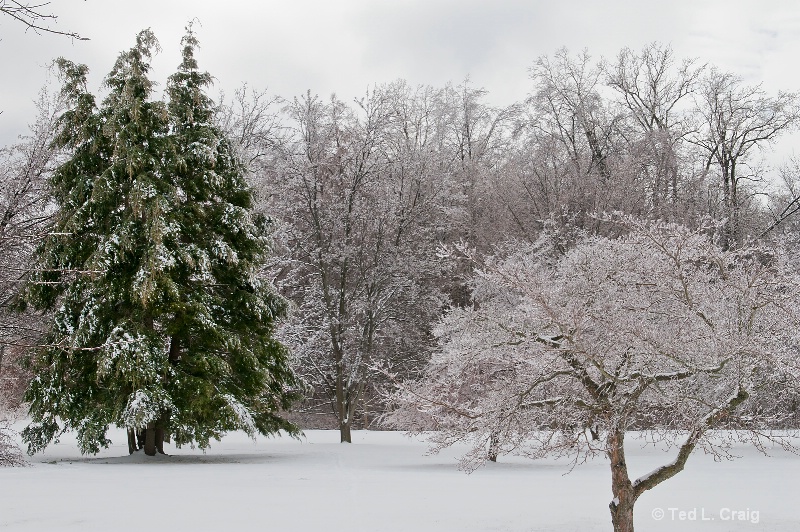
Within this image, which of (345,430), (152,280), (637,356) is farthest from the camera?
(345,430)

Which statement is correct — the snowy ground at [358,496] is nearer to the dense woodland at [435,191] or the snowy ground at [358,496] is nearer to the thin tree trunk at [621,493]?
the thin tree trunk at [621,493]

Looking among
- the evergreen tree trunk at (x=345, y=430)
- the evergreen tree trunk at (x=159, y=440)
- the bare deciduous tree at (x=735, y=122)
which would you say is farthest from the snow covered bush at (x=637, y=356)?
the bare deciduous tree at (x=735, y=122)

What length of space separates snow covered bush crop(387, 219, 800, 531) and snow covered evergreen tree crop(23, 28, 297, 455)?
763cm

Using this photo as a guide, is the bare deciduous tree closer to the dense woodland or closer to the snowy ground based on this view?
the dense woodland

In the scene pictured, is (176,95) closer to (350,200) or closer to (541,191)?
(350,200)

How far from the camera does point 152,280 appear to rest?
14.0 meters

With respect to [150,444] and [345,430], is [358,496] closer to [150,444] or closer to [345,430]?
[150,444]

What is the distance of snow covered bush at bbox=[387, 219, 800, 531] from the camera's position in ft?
22.8

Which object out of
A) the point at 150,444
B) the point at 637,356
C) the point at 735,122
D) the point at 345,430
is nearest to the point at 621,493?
the point at 637,356

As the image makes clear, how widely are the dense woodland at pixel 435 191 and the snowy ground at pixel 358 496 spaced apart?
5675 millimetres

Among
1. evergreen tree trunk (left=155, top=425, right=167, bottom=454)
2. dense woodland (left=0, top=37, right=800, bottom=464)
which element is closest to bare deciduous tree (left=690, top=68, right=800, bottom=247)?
dense woodland (left=0, top=37, right=800, bottom=464)

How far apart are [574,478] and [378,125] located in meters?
12.6

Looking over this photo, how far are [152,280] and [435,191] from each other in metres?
11.1

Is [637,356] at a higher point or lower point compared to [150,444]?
higher
